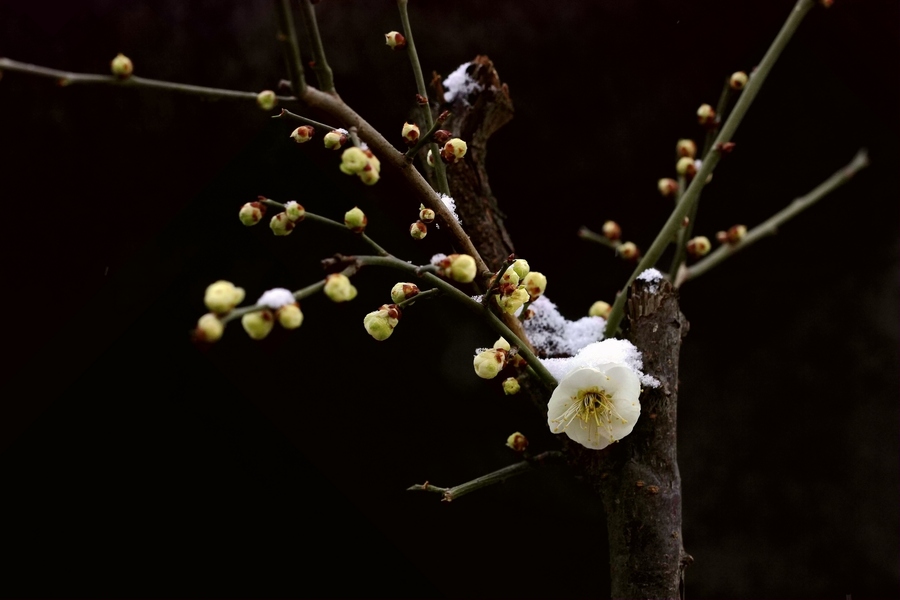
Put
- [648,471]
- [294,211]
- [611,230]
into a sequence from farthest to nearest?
[611,230] < [648,471] < [294,211]

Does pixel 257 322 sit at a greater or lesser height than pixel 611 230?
lesser

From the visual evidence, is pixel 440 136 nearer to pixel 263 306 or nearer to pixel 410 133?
pixel 410 133

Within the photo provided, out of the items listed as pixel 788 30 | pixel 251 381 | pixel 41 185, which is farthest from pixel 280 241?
pixel 788 30

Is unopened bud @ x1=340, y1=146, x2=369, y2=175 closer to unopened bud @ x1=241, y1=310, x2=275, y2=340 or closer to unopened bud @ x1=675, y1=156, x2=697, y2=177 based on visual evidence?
unopened bud @ x1=241, y1=310, x2=275, y2=340

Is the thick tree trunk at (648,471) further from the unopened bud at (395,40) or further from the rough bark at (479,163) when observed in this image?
the unopened bud at (395,40)

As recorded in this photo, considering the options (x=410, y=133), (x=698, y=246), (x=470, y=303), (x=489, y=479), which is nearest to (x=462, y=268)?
(x=470, y=303)

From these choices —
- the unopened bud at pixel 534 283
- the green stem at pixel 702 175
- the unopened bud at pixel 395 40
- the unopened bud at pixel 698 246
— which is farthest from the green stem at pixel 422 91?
the unopened bud at pixel 698 246

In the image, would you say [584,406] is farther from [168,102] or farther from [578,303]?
[168,102]
